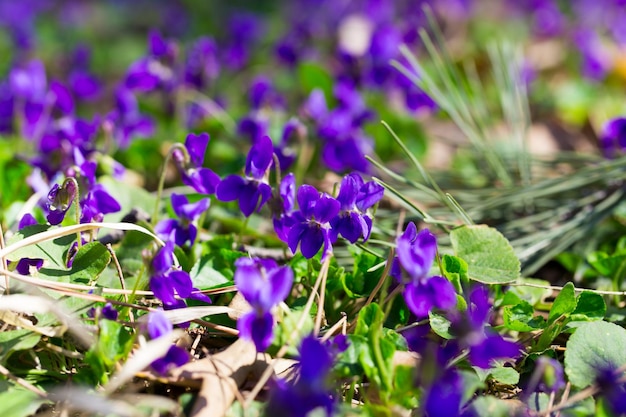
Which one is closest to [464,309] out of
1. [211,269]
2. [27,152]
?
[211,269]

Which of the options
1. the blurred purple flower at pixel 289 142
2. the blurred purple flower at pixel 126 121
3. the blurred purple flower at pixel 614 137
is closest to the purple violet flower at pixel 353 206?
the blurred purple flower at pixel 289 142

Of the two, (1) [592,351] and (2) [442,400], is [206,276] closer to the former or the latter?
(2) [442,400]

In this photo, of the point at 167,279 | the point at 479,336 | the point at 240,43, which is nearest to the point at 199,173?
the point at 167,279

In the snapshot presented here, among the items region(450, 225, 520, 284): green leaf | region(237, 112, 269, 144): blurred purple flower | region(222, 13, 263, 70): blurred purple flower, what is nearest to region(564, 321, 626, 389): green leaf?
region(450, 225, 520, 284): green leaf

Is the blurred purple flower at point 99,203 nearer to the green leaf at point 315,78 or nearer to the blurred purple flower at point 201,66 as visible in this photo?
the blurred purple flower at point 201,66

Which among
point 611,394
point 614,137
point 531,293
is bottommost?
point 531,293
